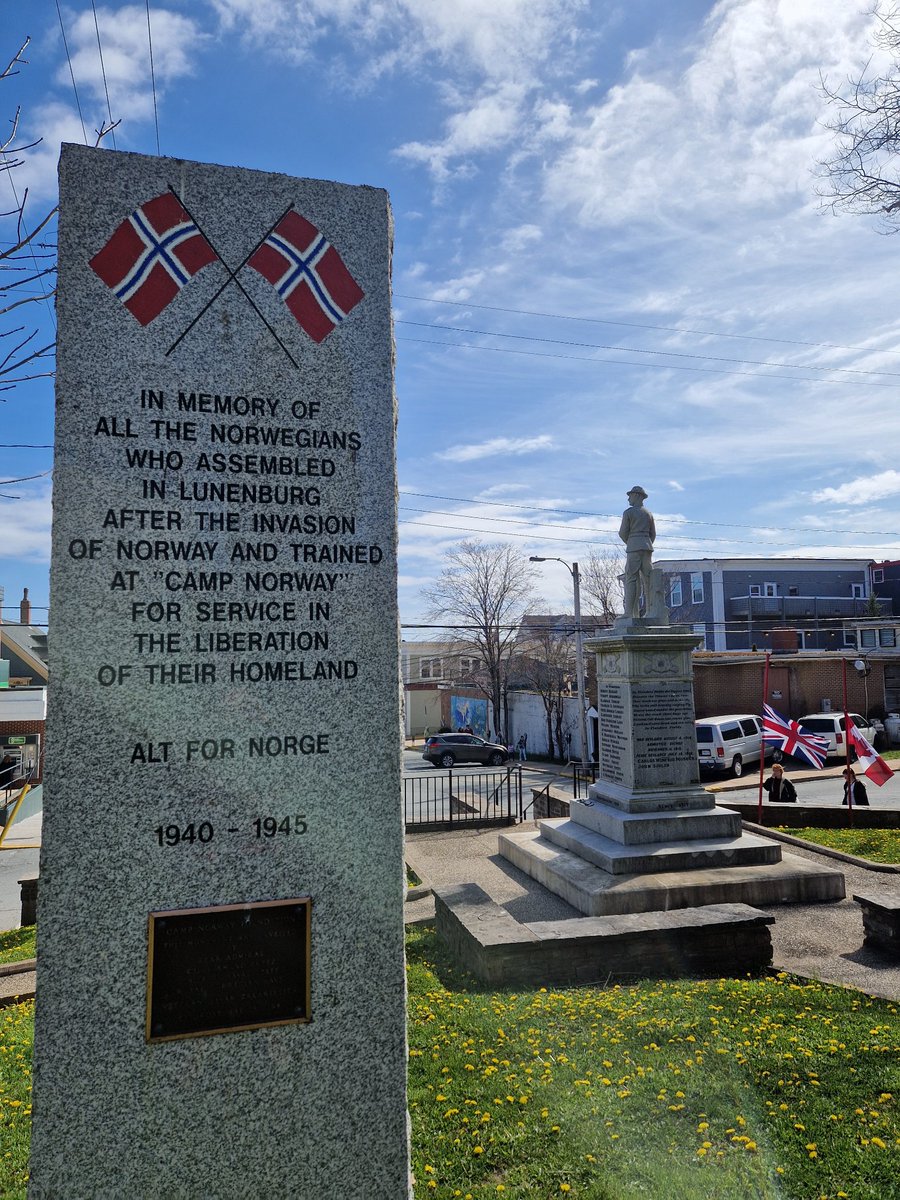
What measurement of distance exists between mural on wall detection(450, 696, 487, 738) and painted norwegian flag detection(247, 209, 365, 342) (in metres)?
43.2

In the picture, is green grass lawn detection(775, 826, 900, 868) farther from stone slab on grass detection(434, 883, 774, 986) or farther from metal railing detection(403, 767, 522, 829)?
metal railing detection(403, 767, 522, 829)

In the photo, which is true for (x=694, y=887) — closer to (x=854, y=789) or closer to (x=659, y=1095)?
(x=659, y=1095)

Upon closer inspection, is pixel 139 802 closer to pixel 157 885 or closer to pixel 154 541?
pixel 157 885

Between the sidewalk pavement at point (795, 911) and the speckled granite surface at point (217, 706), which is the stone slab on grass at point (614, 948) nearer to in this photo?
the sidewalk pavement at point (795, 911)

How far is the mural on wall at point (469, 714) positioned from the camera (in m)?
46.2

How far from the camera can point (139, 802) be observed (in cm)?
267

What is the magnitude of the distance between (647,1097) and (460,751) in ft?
95.6

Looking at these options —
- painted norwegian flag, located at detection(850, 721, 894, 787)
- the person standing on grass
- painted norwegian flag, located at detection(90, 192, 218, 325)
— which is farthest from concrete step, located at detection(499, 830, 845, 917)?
painted norwegian flag, located at detection(90, 192, 218, 325)

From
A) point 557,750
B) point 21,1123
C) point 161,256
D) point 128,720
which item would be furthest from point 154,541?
point 557,750

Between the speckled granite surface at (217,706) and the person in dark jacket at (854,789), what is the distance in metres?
13.5

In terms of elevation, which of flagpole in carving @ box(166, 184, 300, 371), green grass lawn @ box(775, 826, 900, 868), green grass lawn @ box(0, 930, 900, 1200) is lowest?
green grass lawn @ box(775, 826, 900, 868)

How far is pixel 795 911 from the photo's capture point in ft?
28.9

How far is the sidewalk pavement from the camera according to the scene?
674 centimetres

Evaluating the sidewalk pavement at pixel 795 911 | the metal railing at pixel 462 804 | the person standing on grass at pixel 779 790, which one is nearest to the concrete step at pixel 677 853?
the sidewalk pavement at pixel 795 911
